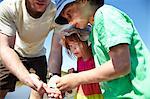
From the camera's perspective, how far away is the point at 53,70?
139 centimetres

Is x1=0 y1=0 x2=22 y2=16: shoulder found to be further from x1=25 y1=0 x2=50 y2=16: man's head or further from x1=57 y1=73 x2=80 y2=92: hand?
x1=57 y1=73 x2=80 y2=92: hand

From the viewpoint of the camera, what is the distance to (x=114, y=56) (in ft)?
3.27

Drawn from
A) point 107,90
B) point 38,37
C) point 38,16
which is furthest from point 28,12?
point 107,90

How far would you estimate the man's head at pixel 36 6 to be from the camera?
1.57 m

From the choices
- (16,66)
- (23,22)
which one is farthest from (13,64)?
(23,22)

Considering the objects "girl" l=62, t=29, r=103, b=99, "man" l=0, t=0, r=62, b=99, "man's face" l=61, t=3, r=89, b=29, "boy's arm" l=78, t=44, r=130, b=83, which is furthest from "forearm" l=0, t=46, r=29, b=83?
"boy's arm" l=78, t=44, r=130, b=83

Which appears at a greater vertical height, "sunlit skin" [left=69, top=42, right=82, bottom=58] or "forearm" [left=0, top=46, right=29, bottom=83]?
"sunlit skin" [left=69, top=42, right=82, bottom=58]

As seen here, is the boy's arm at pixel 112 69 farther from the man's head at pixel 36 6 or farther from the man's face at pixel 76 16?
the man's head at pixel 36 6

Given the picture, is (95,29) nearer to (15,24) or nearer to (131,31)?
(131,31)

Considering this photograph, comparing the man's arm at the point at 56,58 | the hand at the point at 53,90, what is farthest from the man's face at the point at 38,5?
the hand at the point at 53,90

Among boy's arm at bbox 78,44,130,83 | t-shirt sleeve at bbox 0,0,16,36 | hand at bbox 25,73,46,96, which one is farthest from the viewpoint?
t-shirt sleeve at bbox 0,0,16,36

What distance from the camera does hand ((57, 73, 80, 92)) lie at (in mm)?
1068

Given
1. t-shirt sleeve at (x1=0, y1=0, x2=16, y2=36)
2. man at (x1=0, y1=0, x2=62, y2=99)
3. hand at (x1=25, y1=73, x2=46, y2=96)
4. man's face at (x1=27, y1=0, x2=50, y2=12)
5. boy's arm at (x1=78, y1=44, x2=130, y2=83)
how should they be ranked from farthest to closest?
1. t-shirt sleeve at (x1=0, y1=0, x2=16, y2=36)
2. man's face at (x1=27, y1=0, x2=50, y2=12)
3. man at (x1=0, y1=0, x2=62, y2=99)
4. hand at (x1=25, y1=73, x2=46, y2=96)
5. boy's arm at (x1=78, y1=44, x2=130, y2=83)

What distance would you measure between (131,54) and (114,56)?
0.12 metres
